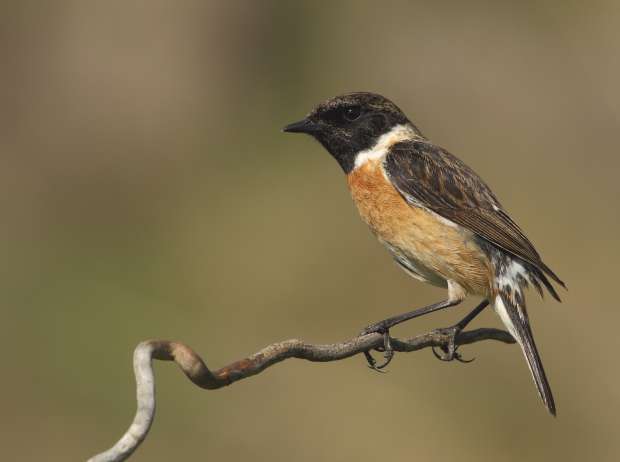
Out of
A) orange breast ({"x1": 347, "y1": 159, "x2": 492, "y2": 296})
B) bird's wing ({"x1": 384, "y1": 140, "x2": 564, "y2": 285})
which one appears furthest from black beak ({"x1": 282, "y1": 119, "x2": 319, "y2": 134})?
orange breast ({"x1": 347, "y1": 159, "x2": 492, "y2": 296})

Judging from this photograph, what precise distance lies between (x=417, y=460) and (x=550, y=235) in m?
3.31

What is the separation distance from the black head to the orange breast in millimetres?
432

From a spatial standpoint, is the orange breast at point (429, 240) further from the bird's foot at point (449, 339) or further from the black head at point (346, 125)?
the black head at point (346, 125)

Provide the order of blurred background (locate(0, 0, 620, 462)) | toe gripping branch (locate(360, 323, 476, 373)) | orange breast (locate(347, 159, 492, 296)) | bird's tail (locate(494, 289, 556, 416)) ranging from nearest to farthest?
toe gripping branch (locate(360, 323, 476, 373))
bird's tail (locate(494, 289, 556, 416))
orange breast (locate(347, 159, 492, 296))
blurred background (locate(0, 0, 620, 462))

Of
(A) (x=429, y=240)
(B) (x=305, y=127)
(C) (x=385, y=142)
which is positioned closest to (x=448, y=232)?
(A) (x=429, y=240)

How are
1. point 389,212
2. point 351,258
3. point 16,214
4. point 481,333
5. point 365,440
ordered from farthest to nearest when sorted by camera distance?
point 16,214
point 351,258
point 365,440
point 389,212
point 481,333

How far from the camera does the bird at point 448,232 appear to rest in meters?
5.21

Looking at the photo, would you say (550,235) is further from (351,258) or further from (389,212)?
(389,212)

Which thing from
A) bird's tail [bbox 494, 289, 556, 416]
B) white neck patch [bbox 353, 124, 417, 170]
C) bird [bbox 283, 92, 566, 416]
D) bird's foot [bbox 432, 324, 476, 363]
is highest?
white neck patch [bbox 353, 124, 417, 170]

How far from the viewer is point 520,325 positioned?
5.23 metres

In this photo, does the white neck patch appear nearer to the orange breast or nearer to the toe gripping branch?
the orange breast

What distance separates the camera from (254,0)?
12094 millimetres

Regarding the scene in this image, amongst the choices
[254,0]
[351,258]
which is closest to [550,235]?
[351,258]

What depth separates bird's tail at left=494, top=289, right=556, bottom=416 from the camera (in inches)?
198
